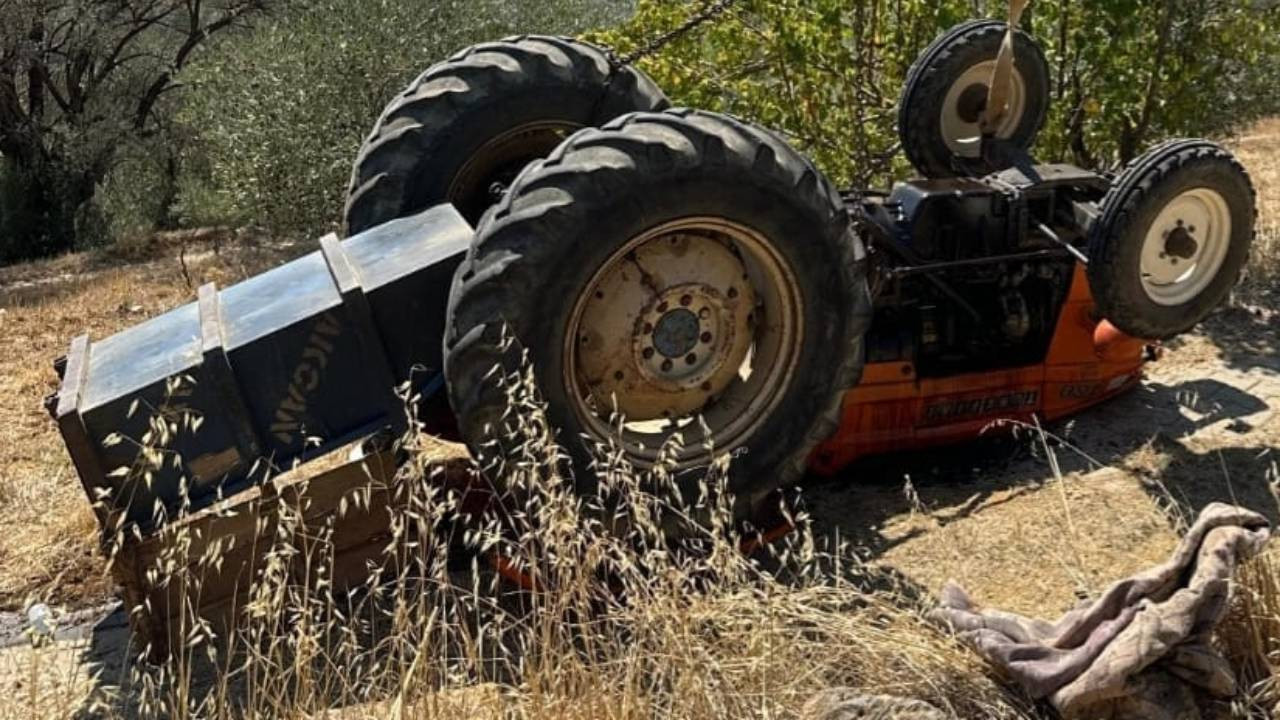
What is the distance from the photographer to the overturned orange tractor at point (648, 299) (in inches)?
134

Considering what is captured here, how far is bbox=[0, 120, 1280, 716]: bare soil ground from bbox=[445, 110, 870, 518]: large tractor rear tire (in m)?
0.61

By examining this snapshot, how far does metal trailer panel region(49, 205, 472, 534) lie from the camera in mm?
3363

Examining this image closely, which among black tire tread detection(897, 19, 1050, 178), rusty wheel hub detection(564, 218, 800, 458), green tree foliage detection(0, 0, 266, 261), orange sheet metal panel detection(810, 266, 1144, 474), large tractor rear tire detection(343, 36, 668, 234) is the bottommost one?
orange sheet metal panel detection(810, 266, 1144, 474)

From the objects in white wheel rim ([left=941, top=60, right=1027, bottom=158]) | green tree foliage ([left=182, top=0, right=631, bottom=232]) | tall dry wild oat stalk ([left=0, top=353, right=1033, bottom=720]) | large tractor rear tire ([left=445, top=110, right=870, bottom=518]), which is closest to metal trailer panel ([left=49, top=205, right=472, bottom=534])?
tall dry wild oat stalk ([left=0, top=353, right=1033, bottom=720])

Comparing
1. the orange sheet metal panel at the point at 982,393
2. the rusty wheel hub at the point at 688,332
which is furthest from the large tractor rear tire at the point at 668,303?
the orange sheet metal panel at the point at 982,393

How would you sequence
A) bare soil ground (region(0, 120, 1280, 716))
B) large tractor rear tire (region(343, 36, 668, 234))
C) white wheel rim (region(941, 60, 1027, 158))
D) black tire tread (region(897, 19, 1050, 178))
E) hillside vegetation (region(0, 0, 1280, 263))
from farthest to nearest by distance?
hillside vegetation (region(0, 0, 1280, 263))
white wheel rim (region(941, 60, 1027, 158))
black tire tread (region(897, 19, 1050, 178))
large tractor rear tire (region(343, 36, 668, 234))
bare soil ground (region(0, 120, 1280, 716))

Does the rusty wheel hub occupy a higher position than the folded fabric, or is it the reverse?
the rusty wheel hub

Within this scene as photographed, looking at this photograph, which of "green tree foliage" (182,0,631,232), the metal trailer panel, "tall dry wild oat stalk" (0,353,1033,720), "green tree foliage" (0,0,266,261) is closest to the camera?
"tall dry wild oat stalk" (0,353,1033,720)

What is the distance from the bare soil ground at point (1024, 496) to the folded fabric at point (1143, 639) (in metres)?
0.14

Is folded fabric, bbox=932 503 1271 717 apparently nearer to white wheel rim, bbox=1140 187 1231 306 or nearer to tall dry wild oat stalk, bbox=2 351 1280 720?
tall dry wild oat stalk, bbox=2 351 1280 720

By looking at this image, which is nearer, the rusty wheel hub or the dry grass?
the rusty wheel hub

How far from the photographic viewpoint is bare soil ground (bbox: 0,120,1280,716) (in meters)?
3.92

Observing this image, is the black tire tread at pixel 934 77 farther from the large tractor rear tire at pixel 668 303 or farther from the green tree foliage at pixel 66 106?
the green tree foliage at pixel 66 106

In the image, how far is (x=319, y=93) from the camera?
1291cm
